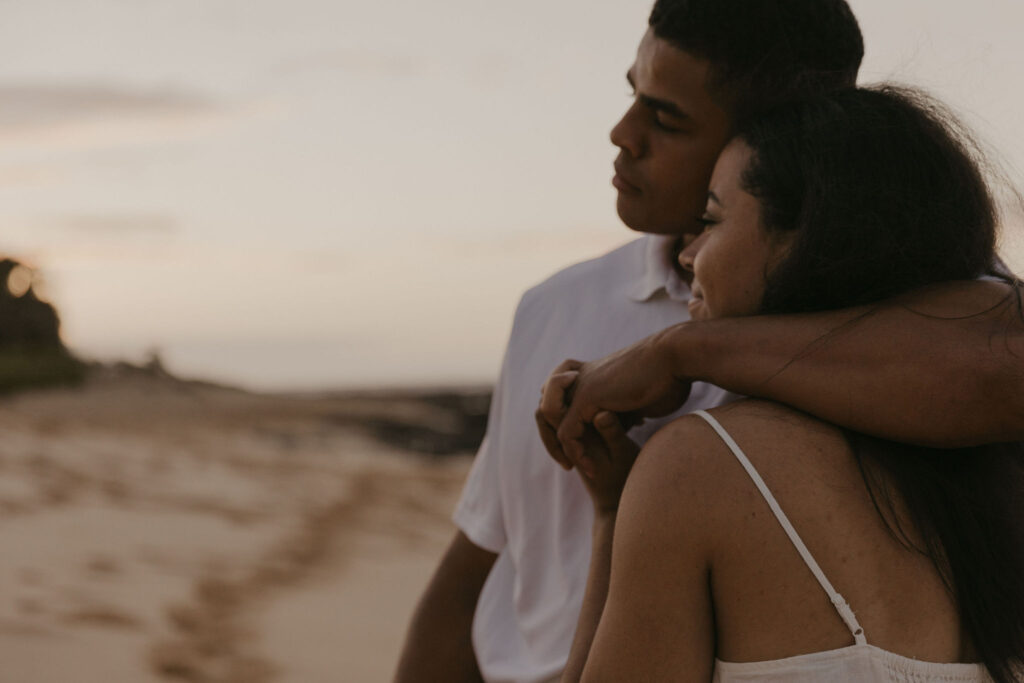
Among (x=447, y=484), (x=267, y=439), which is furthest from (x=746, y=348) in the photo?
(x=267, y=439)

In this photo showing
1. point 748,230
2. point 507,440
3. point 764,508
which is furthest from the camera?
point 507,440

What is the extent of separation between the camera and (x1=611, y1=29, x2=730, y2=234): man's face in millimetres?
1948

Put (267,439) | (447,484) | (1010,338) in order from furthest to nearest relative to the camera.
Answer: (267,439) < (447,484) < (1010,338)

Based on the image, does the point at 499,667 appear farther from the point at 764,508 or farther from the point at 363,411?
the point at 363,411

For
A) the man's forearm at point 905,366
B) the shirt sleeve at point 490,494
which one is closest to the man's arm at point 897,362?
the man's forearm at point 905,366

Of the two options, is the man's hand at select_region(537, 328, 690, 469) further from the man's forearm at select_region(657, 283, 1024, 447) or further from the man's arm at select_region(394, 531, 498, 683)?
the man's arm at select_region(394, 531, 498, 683)

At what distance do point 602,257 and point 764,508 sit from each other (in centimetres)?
109

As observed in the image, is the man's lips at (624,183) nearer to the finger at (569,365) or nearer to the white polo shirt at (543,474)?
the white polo shirt at (543,474)

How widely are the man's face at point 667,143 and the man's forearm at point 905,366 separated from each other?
0.55m

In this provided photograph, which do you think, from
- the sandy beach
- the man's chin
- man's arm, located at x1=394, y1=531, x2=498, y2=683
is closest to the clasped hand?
the man's chin

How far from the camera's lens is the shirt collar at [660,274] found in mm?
2033

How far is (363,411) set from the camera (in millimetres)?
24125

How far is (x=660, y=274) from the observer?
2.04 m

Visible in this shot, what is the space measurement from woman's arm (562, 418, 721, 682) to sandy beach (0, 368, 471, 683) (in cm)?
320
